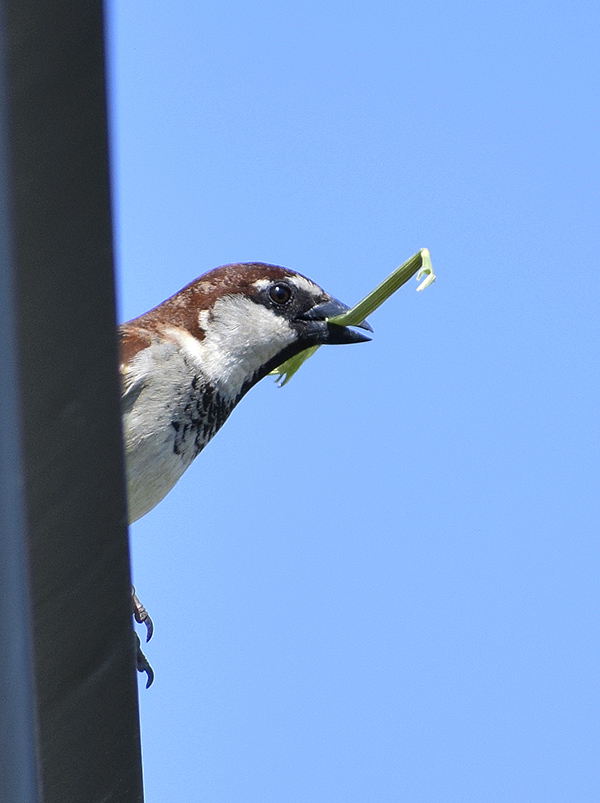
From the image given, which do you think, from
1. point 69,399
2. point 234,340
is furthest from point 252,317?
point 69,399

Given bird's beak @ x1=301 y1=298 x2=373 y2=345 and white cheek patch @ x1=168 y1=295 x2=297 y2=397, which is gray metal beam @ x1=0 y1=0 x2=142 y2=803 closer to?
white cheek patch @ x1=168 y1=295 x2=297 y2=397

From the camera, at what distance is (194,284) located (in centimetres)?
509

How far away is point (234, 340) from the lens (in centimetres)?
487

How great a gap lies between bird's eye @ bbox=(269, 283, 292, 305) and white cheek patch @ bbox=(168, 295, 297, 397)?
0.23 ft

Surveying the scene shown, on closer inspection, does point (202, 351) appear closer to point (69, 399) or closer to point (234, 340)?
point (234, 340)

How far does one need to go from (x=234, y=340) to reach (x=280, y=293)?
0.37 meters

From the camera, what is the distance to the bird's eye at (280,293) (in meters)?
5.08

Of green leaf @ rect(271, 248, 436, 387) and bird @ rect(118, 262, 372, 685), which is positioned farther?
bird @ rect(118, 262, 372, 685)

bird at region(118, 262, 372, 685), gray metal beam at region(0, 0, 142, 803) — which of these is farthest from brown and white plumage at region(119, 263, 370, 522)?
gray metal beam at region(0, 0, 142, 803)

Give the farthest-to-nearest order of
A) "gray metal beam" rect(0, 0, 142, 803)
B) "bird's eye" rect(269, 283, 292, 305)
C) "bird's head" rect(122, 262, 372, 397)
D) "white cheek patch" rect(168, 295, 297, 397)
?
"bird's eye" rect(269, 283, 292, 305) → "bird's head" rect(122, 262, 372, 397) → "white cheek patch" rect(168, 295, 297, 397) → "gray metal beam" rect(0, 0, 142, 803)

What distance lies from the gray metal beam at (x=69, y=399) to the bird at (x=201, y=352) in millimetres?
2297

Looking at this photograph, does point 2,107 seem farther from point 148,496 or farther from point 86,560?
point 148,496

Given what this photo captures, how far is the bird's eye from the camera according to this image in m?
5.08

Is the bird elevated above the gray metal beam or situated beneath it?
elevated above
